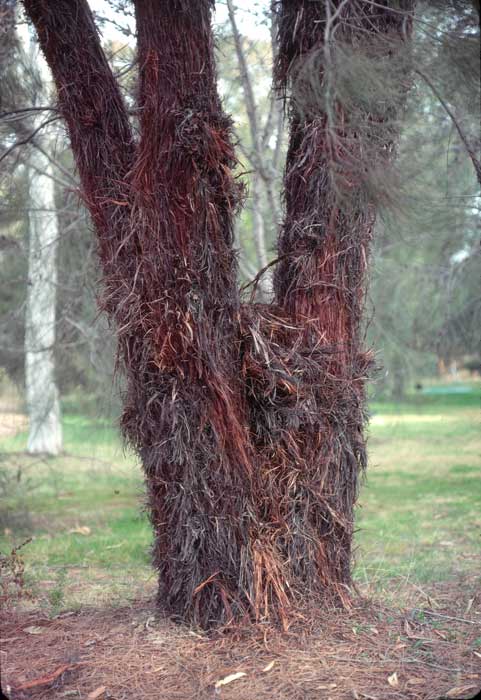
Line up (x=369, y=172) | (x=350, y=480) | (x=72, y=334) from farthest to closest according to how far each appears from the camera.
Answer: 1. (x=72, y=334)
2. (x=350, y=480)
3. (x=369, y=172)

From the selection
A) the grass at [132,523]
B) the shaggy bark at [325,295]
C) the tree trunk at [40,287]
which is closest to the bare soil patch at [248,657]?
the shaggy bark at [325,295]

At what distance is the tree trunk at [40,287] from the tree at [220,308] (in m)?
3.10

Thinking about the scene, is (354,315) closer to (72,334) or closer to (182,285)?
(182,285)

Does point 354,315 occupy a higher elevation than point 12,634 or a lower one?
higher

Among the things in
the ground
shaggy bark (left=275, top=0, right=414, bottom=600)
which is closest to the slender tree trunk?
the ground

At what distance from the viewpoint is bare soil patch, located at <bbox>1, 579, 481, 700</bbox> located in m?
3.32

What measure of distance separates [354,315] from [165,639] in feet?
6.20

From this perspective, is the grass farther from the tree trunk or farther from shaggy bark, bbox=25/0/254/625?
shaggy bark, bbox=25/0/254/625

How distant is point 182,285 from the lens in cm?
370

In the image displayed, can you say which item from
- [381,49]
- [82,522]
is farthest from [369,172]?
[82,522]

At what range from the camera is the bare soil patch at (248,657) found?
3322 millimetres

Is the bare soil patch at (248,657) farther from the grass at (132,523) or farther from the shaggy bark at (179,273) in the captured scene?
the grass at (132,523)

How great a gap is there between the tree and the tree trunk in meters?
3.10

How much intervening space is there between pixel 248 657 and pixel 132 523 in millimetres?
5717
